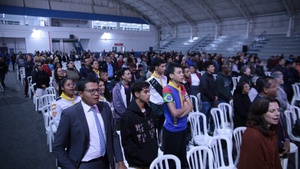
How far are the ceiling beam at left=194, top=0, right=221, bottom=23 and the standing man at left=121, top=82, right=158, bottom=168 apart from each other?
727 inches

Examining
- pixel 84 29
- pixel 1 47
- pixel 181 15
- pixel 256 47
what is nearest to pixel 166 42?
pixel 181 15

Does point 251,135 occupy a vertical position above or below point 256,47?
below

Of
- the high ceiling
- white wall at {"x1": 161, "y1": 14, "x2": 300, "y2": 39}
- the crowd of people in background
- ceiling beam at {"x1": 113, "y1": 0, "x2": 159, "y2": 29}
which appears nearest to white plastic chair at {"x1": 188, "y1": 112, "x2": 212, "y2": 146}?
the crowd of people in background

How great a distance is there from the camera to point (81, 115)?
1647 millimetres

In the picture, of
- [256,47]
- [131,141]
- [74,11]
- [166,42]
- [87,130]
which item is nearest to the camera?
[87,130]

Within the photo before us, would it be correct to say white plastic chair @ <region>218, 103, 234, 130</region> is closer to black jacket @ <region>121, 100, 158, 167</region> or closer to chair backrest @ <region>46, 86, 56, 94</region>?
black jacket @ <region>121, 100, 158, 167</region>

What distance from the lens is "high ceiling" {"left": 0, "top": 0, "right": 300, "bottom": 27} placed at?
15627 millimetres

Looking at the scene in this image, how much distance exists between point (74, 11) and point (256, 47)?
59.6 feet

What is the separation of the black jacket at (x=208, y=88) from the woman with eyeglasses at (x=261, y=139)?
212 cm

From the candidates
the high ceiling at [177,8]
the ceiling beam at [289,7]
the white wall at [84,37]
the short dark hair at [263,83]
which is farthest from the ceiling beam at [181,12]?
the short dark hair at [263,83]

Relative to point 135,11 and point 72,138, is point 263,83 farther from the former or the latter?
point 135,11

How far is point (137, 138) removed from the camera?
1.93m

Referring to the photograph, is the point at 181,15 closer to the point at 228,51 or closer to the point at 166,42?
the point at 166,42

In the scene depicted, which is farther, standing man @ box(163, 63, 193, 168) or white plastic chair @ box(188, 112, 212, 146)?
white plastic chair @ box(188, 112, 212, 146)
